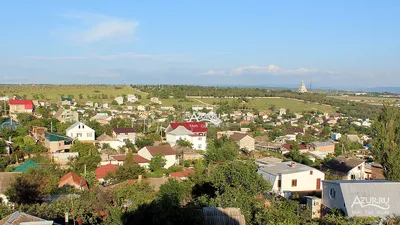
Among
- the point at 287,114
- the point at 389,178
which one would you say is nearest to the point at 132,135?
the point at 389,178

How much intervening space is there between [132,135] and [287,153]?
14.3 metres

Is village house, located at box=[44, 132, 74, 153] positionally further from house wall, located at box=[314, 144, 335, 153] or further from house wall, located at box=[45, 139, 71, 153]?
house wall, located at box=[314, 144, 335, 153]

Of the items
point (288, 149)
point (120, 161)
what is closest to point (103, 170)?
point (120, 161)

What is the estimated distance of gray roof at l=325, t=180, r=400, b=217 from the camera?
14781 millimetres

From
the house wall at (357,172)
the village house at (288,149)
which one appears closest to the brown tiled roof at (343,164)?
the house wall at (357,172)

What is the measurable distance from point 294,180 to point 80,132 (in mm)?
21589

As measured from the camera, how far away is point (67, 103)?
69750mm

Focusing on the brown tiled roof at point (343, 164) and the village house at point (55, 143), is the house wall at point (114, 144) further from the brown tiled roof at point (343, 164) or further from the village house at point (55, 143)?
the brown tiled roof at point (343, 164)

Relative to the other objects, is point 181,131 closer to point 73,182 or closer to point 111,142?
point 111,142

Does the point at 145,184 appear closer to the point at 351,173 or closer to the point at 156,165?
the point at 156,165

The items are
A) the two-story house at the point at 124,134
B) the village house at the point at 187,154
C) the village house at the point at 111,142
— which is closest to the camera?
the village house at the point at 187,154

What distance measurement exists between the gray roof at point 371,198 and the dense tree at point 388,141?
13.0 ft

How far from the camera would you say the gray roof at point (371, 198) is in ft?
48.5

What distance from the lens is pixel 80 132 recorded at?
35562 mm
